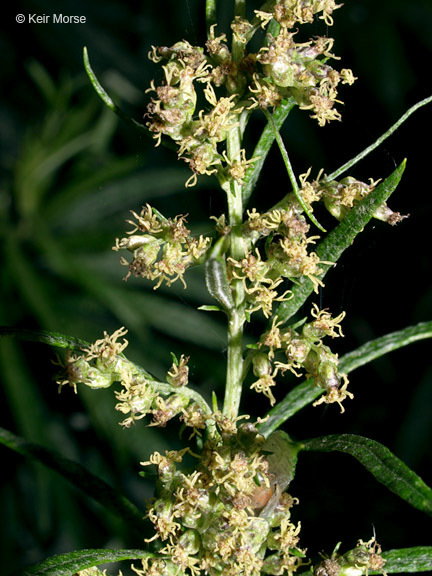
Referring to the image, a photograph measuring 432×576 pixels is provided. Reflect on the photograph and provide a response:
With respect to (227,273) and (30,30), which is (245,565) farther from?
(30,30)

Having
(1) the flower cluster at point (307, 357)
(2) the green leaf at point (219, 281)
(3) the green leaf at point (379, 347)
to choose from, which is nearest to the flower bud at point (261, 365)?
(1) the flower cluster at point (307, 357)

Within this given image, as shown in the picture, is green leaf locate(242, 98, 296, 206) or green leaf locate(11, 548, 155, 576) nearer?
green leaf locate(11, 548, 155, 576)

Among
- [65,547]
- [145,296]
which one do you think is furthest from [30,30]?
[65,547]

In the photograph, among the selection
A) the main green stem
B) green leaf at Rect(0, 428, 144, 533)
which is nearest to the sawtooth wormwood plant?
the main green stem

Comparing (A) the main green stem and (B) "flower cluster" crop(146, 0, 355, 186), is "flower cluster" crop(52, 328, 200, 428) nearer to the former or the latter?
(A) the main green stem

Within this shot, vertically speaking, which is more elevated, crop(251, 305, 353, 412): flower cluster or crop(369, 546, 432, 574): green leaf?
crop(251, 305, 353, 412): flower cluster

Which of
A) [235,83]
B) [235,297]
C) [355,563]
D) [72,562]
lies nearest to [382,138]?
[235,83]

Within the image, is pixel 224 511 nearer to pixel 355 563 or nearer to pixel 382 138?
pixel 355 563
